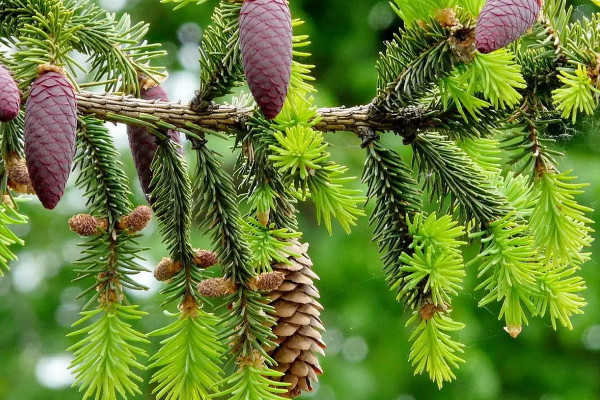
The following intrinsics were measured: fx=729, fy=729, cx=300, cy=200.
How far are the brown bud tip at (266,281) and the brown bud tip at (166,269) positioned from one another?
100 mm

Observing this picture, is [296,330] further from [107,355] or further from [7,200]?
[7,200]

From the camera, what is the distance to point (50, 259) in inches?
180

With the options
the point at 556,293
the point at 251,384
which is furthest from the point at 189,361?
the point at 556,293

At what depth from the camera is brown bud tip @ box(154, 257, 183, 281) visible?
2.68 ft

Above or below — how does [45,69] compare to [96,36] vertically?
below

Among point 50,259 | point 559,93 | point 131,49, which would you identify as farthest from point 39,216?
point 559,93

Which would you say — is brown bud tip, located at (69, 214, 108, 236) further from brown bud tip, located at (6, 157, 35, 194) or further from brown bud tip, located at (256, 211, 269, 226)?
brown bud tip, located at (256, 211, 269, 226)

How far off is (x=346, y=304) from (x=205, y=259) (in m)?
3.13

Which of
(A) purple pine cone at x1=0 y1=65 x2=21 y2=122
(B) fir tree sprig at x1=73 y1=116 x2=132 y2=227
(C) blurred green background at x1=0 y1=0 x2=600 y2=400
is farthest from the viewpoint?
(C) blurred green background at x1=0 y1=0 x2=600 y2=400

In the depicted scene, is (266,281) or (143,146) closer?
(266,281)

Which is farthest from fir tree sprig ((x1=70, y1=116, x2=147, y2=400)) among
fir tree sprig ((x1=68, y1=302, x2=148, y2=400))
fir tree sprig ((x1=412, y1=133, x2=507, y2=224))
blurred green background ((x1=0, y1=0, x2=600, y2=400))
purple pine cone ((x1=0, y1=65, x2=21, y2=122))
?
blurred green background ((x1=0, y1=0, x2=600, y2=400))

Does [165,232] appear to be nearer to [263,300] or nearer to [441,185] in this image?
[263,300]

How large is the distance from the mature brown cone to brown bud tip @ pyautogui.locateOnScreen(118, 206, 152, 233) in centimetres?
16

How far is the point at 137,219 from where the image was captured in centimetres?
80
